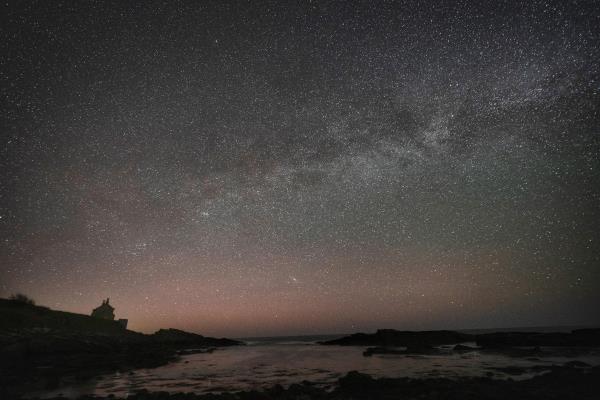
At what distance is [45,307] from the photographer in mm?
63688

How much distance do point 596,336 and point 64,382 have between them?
211 ft

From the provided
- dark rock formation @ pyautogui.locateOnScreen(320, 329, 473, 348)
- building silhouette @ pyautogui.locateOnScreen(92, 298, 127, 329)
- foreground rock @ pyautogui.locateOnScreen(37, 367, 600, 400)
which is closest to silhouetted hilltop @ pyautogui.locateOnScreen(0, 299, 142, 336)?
building silhouette @ pyautogui.locateOnScreen(92, 298, 127, 329)

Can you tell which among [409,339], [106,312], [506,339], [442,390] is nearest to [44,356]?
[442,390]

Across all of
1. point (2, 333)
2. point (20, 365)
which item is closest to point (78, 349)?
point (2, 333)

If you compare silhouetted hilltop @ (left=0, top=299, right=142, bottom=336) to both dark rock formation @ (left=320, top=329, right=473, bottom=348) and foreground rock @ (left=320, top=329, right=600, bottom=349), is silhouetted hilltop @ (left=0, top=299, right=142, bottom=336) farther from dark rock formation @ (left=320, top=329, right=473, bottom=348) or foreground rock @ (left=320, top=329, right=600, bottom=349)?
dark rock formation @ (left=320, top=329, right=473, bottom=348)

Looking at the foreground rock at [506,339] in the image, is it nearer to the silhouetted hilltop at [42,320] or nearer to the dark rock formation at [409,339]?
the dark rock formation at [409,339]

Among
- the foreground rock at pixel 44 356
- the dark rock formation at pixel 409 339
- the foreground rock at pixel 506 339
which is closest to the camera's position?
the foreground rock at pixel 44 356

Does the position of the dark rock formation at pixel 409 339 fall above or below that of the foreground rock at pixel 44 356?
below

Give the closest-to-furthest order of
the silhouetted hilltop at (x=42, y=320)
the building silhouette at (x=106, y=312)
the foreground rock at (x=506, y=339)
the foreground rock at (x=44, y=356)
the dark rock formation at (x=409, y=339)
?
the foreground rock at (x=44, y=356) < the silhouetted hilltop at (x=42, y=320) < the foreground rock at (x=506, y=339) < the dark rock formation at (x=409, y=339) < the building silhouette at (x=106, y=312)

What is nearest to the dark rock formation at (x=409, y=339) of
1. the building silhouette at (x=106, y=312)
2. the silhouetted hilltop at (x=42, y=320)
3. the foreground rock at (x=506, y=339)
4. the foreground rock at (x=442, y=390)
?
the foreground rock at (x=506, y=339)

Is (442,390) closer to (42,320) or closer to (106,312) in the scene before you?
(42,320)

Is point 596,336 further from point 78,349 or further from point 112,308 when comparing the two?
point 112,308

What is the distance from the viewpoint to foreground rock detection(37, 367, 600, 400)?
52.6 feet

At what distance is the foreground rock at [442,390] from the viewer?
1603cm
